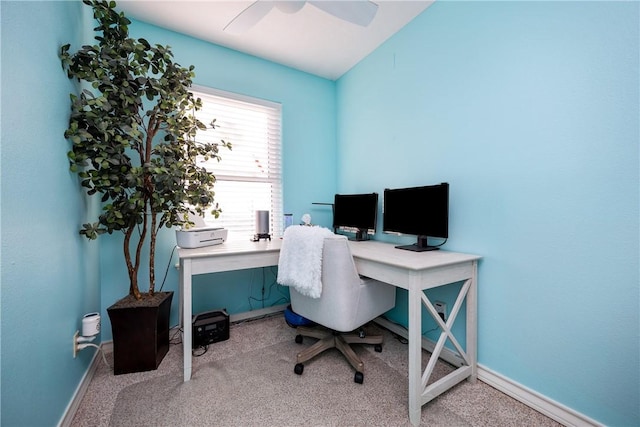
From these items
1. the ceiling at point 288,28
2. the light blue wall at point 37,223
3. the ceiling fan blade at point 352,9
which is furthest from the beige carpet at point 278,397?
the ceiling at point 288,28

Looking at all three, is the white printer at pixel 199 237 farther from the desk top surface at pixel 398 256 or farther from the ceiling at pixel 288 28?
the ceiling at pixel 288 28

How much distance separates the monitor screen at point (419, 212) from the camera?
5.17 feet

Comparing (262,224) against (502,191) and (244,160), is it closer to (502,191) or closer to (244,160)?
(244,160)

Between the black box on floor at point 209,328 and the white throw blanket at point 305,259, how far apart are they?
2.63ft

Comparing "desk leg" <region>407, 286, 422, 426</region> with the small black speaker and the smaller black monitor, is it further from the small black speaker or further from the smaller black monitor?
the small black speaker

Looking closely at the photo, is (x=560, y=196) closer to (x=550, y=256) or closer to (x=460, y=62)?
(x=550, y=256)

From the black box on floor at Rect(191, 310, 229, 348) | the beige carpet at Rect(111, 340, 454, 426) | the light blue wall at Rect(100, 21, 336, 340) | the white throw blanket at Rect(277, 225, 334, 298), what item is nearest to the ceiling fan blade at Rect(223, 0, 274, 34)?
the light blue wall at Rect(100, 21, 336, 340)

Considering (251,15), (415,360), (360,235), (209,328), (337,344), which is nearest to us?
(415,360)

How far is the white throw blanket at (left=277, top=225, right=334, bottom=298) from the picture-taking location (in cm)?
147

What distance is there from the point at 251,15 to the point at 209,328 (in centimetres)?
225

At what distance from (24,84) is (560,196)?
2.36 meters

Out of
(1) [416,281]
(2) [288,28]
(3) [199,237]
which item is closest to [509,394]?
(1) [416,281]

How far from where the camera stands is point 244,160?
7.98 feet

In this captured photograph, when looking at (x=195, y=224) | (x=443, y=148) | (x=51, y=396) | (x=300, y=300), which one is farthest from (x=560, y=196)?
(x=51, y=396)
